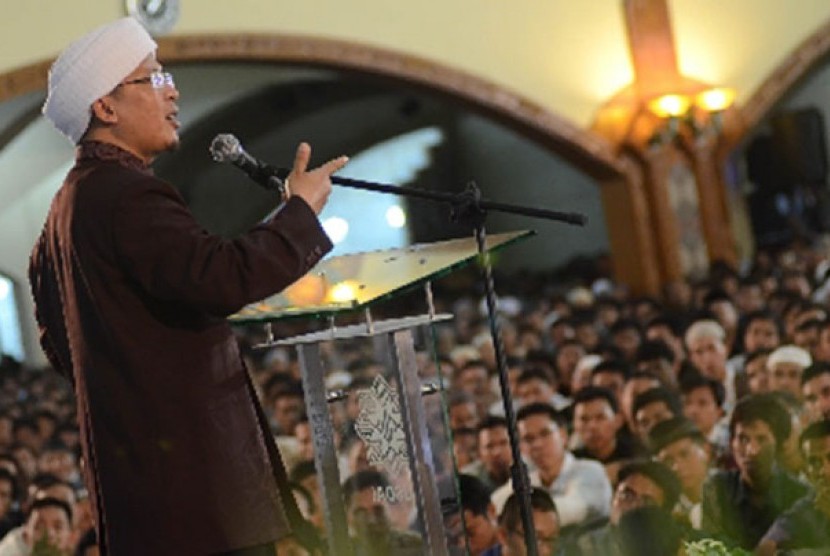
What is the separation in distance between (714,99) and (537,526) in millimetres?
6905

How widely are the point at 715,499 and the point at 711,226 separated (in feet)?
23.0

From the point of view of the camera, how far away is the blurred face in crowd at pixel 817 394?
5855 millimetres

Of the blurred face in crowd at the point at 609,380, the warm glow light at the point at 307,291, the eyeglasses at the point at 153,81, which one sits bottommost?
the warm glow light at the point at 307,291

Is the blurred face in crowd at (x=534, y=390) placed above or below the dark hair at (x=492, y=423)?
above

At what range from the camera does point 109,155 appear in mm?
2688

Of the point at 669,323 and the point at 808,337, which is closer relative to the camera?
the point at 808,337

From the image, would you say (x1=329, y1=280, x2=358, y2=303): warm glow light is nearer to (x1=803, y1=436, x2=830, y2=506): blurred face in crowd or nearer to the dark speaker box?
(x1=803, y1=436, x2=830, y2=506): blurred face in crowd

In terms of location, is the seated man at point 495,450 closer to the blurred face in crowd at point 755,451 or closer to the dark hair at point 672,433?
the dark hair at point 672,433

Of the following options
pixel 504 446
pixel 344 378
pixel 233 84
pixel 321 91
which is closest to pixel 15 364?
pixel 233 84

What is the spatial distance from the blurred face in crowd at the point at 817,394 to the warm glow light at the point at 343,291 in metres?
3.09

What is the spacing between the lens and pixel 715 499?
5.25 m

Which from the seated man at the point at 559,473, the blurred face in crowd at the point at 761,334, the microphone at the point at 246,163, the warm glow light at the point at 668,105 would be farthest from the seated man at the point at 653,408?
the warm glow light at the point at 668,105

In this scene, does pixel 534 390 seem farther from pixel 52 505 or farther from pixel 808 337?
pixel 52 505

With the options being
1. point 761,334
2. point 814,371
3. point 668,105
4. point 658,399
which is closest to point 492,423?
point 658,399
